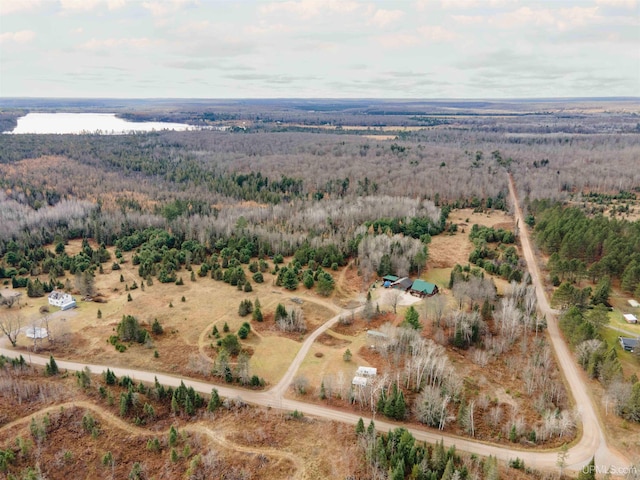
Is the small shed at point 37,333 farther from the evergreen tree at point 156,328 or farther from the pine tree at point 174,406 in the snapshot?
the pine tree at point 174,406

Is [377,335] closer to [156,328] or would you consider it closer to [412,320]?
[412,320]

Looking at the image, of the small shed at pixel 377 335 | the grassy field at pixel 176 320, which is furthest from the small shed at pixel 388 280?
the small shed at pixel 377 335

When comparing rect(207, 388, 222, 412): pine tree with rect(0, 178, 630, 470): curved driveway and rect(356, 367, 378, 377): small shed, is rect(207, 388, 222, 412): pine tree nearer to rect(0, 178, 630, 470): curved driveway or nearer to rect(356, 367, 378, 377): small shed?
rect(0, 178, 630, 470): curved driveway

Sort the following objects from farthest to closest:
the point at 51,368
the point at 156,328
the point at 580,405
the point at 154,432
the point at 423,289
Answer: the point at 423,289
the point at 156,328
the point at 51,368
the point at 580,405
the point at 154,432

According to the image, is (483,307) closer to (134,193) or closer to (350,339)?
(350,339)

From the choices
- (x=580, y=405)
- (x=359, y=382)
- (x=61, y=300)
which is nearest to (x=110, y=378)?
(x=61, y=300)

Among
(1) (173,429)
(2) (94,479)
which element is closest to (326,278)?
(1) (173,429)

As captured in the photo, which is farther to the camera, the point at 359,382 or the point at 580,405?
the point at 359,382
